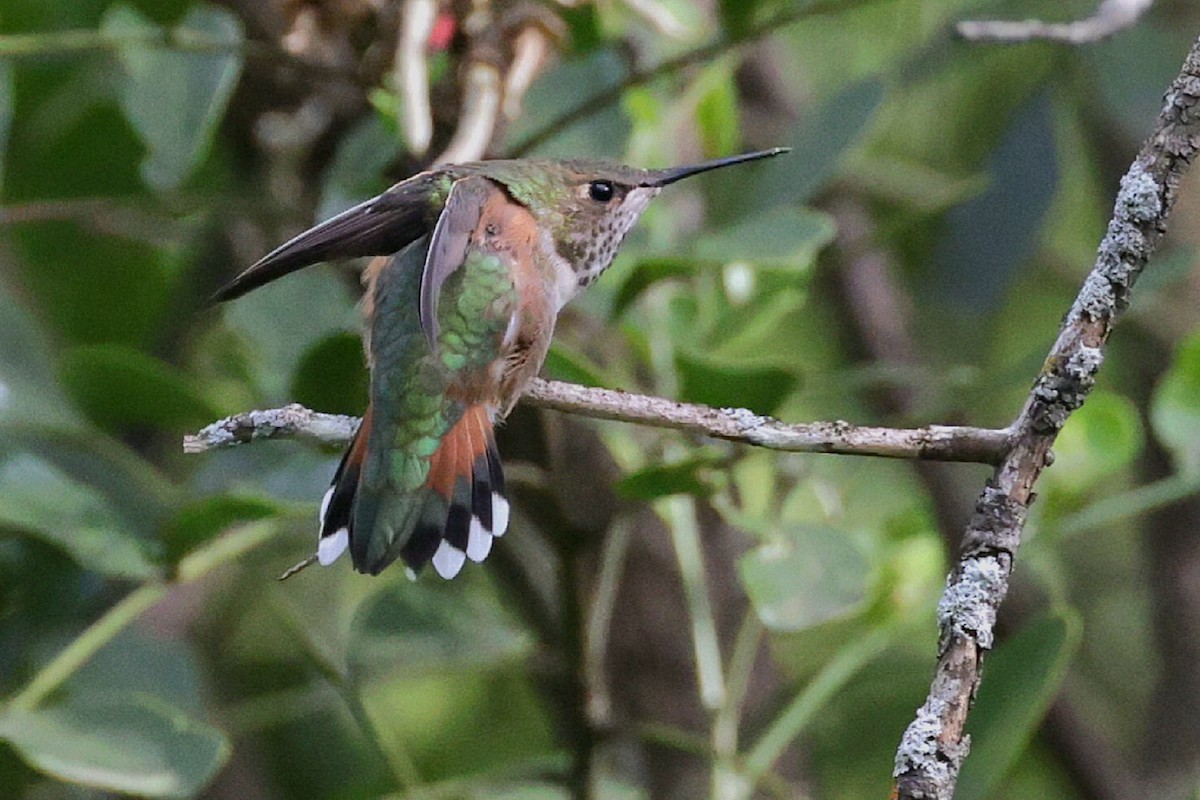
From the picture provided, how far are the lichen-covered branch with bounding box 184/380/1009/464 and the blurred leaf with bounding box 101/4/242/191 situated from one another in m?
0.64

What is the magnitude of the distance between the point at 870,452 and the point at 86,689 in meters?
1.10

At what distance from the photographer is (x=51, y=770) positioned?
1.35 meters

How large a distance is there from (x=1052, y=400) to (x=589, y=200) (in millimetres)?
686

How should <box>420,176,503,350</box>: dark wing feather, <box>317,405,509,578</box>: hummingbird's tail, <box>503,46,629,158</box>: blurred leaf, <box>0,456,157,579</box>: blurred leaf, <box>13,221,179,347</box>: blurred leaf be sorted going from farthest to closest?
<box>13,221,179,347</box>: blurred leaf, <box>503,46,629,158</box>: blurred leaf, <box>0,456,157,579</box>: blurred leaf, <box>317,405,509,578</box>: hummingbird's tail, <box>420,176,503,350</box>: dark wing feather

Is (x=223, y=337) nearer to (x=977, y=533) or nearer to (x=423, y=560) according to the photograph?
(x=423, y=560)

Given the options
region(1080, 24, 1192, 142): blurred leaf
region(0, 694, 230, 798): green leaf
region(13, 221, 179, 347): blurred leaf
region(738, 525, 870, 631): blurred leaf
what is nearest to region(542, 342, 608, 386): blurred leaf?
region(738, 525, 870, 631): blurred leaf

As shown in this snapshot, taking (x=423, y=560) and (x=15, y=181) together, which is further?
(x=15, y=181)

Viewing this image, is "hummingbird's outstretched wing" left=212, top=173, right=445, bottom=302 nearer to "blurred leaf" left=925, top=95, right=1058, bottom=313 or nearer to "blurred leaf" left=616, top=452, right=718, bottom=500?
"blurred leaf" left=616, top=452, right=718, bottom=500

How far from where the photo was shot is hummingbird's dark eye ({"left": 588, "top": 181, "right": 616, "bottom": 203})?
5.10ft

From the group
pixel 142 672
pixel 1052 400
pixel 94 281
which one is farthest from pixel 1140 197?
pixel 94 281

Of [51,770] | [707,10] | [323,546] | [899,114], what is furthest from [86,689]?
[899,114]

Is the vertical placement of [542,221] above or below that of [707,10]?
below

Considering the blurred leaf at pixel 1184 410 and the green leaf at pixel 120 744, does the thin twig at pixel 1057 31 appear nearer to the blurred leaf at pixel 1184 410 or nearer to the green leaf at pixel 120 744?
the blurred leaf at pixel 1184 410

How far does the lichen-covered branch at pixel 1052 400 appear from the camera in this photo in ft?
3.00
